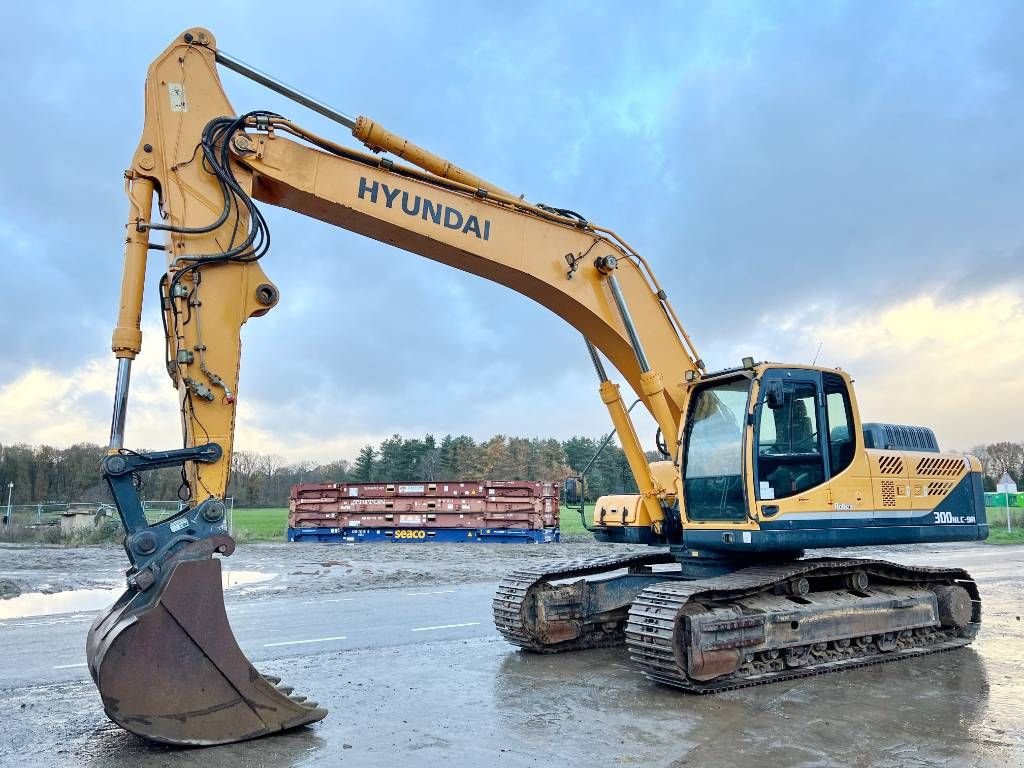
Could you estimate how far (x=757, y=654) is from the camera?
7527 mm

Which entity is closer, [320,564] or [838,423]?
[838,423]

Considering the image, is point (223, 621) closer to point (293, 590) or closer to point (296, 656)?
point (296, 656)

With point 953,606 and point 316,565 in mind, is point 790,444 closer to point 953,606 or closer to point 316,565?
point 953,606

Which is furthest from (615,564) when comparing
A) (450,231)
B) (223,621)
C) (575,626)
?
(223,621)

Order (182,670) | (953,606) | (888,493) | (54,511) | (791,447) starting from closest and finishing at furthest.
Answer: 1. (182,670)
2. (791,447)
3. (888,493)
4. (953,606)
5. (54,511)

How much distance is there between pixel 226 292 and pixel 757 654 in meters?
5.74

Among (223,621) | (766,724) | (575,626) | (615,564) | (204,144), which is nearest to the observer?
(223,621)

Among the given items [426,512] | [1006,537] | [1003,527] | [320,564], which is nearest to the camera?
[320,564]

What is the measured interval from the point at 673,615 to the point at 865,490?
8.76 ft

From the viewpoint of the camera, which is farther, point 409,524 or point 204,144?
point 409,524

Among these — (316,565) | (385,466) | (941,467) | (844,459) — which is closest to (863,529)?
(844,459)

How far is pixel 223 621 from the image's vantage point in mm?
5453

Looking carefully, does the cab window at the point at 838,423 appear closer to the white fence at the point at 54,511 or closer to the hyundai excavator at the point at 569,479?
the hyundai excavator at the point at 569,479

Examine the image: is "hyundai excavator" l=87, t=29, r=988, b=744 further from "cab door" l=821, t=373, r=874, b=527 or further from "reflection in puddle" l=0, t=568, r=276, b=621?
"reflection in puddle" l=0, t=568, r=276, b=621
